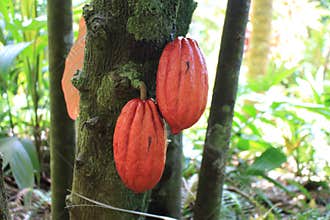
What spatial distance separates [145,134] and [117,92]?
0.47 feet

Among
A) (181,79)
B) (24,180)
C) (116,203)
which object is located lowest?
(24,180)

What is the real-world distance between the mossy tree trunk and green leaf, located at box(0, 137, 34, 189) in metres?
0.70

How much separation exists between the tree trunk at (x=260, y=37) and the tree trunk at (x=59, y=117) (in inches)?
94.9

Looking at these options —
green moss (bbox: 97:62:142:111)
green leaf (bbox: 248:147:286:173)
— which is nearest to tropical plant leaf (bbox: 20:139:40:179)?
green leaf (bbox: 248:147:286:173)

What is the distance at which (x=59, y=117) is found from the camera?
50.9 inches

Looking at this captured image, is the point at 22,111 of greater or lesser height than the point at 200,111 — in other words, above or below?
below

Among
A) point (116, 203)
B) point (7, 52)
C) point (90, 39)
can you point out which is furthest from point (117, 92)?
point (7, 52)

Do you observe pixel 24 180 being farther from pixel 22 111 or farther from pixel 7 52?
pixel 22 111

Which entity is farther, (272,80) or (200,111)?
(272,80)

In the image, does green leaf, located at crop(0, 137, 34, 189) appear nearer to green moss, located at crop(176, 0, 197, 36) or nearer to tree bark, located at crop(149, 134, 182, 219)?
tree bark, located at crop(149, 134, 182, 219)

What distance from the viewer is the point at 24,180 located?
162 centimetres

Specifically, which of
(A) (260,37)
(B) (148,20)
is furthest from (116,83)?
(A) (260,37)

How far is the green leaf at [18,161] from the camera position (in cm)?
162

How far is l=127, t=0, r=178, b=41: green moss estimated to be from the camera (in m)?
0.88
